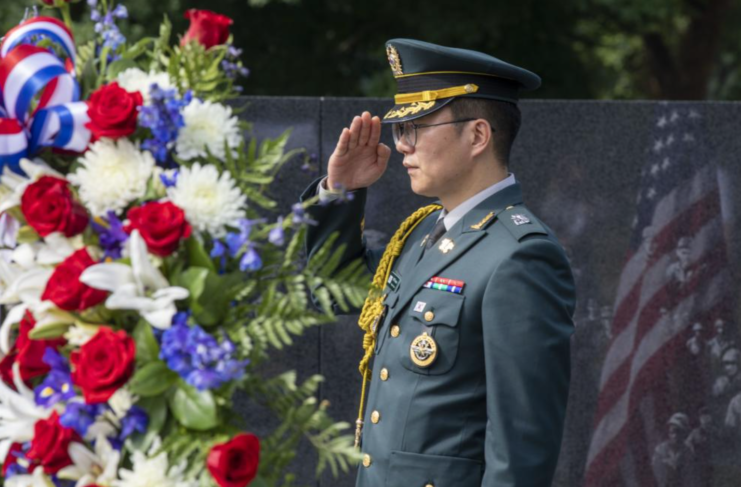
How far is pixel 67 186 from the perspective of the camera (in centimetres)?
205

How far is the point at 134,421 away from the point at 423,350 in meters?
1.06

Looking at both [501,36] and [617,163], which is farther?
[501,36]

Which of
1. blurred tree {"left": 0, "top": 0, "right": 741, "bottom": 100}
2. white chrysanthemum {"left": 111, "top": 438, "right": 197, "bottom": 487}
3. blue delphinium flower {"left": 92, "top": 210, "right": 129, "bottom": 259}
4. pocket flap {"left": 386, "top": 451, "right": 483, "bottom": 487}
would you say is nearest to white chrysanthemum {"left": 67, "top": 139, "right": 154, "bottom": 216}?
blue delphinium flower {"left": 92, "top": 210, "right": 129, "bottom": 259}

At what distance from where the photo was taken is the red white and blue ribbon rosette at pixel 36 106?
2072mm

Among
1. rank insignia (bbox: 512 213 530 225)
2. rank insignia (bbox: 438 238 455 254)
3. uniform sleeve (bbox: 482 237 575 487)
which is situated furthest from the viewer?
rank insignia (bbox: 438 238 455 254)

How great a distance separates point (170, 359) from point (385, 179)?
131 inches

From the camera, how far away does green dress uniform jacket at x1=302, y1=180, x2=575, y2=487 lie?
2.67 meters

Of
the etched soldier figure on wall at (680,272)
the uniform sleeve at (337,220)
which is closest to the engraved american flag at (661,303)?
the etched soldier figure on wall at (680,272)

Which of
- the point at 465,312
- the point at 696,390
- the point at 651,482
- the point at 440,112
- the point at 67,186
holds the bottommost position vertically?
the point at 651,482

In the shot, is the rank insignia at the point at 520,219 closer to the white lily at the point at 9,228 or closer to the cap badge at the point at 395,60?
the cap badge at the point at 395,60

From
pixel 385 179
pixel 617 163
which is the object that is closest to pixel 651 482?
pixel 617 163

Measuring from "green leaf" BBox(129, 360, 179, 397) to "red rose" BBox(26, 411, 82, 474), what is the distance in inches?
6.2

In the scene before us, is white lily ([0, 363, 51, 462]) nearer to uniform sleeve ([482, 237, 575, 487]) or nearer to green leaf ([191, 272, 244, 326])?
green leaf ([191, 272, 244, 326])

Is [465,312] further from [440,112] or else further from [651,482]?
[651,482]
